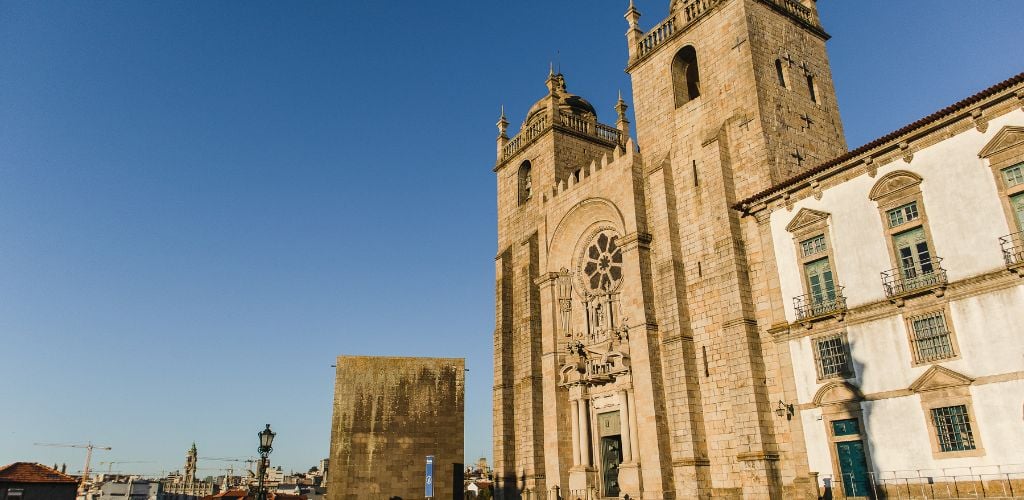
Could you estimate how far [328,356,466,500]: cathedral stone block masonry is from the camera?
3206 cm

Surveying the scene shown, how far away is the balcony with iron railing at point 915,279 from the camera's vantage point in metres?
16.8

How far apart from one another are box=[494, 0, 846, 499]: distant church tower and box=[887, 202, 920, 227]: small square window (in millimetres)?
4327

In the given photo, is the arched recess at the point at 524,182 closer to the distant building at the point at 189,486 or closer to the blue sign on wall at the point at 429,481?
the blue sign on wall at the point at 429,481

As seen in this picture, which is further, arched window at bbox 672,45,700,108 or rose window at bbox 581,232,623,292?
rose window at bbox 581,232,623,292

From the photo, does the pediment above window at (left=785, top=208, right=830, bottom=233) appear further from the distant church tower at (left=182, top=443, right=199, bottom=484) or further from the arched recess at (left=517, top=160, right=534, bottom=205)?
the distant church tower at (left=182, top=443, right=199, bottom=484)

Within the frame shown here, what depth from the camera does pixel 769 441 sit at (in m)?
20.2

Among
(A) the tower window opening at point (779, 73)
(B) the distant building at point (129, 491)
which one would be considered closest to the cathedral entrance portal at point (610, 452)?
(A) the tower window opening at point (779, 73)

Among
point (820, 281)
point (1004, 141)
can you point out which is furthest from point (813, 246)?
point (1004, 141)

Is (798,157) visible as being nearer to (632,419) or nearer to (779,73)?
(779,73)

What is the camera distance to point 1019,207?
15766 millimetres

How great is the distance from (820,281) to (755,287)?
2.39m

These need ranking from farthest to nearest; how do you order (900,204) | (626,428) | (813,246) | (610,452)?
1. (610,452)
2. (626,428)
3. (813,246)
4. (900,204)

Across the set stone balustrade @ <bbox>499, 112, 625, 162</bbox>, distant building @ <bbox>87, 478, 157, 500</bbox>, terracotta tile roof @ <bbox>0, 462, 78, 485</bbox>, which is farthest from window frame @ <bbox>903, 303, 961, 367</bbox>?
distant building @ <bbox>87, 478, 157, 500</bbox>

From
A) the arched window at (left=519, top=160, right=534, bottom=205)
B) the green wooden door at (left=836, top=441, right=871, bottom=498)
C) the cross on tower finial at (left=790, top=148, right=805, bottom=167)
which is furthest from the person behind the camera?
the arched window at (left=519, top=160, right=534, bottom=205)
